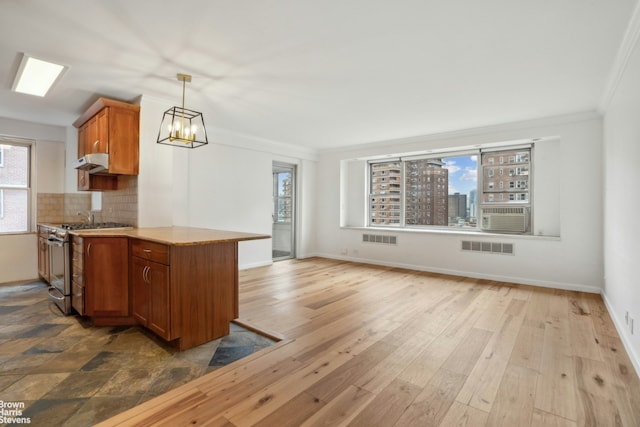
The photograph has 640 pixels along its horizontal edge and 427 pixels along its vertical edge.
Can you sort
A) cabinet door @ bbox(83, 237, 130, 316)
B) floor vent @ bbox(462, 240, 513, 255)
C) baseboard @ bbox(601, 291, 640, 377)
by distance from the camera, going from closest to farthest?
1. baseboard @ bbox(601, 291, 640, 377)
2. cabinet door @ bbox(83, 237, 130, 316)
3. floor vent @ bbox(462, 240, 513, 255)

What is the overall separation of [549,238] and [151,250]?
5.06 metres

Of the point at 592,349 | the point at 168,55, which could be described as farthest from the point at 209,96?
the point at 592,349

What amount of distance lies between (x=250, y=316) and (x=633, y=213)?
344 cm

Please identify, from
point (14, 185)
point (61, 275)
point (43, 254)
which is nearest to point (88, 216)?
point (43, 254)

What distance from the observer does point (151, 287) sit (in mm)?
2629

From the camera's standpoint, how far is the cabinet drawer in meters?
2.45

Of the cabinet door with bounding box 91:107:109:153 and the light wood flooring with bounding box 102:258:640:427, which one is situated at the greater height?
the cabinet door with bounding box 91:107:109:153

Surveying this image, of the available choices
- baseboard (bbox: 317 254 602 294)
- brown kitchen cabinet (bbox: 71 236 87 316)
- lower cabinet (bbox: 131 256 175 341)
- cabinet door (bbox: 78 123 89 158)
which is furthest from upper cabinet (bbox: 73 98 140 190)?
baseboard (bbox: 317 254 602 294)

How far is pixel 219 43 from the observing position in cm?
245

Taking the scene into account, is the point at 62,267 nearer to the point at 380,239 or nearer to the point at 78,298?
the point at 78,298

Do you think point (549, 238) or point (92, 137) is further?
point (549, 238)

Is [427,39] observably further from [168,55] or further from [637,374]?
[637,374]

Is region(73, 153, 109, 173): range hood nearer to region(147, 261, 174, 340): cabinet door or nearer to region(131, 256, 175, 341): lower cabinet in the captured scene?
region(131, 256, 175, 341): lower cabinet

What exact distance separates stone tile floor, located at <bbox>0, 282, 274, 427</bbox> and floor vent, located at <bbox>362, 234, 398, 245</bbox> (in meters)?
3.72
